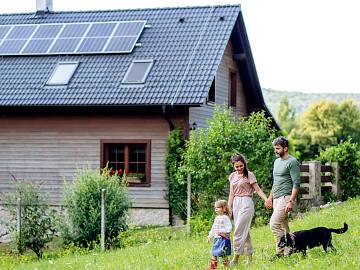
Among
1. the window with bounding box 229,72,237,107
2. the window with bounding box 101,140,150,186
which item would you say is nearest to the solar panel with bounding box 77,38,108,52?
the window with bounding box 101,140,150,186

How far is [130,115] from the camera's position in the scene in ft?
86.4

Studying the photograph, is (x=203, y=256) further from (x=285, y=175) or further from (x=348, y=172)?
(x=348, y=172)

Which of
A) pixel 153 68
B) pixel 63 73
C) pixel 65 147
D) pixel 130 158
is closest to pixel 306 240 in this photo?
pixel 130 158

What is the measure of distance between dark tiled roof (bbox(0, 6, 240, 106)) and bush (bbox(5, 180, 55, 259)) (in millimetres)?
7193

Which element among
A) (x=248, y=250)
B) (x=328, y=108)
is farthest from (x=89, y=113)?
(x=328, y=108)

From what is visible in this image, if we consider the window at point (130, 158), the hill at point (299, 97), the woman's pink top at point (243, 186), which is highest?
the hill at point (299, 97)

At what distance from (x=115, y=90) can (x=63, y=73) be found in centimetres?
222

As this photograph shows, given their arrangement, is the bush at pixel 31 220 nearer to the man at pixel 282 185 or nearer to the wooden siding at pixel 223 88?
the man at pixel 282 185

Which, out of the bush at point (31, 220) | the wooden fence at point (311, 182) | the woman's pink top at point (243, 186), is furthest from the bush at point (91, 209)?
the woman's pink top at point (243, 186)

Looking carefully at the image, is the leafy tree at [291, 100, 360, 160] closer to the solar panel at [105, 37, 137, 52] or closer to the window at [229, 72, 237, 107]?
the window at [229, 72, 237, 107]

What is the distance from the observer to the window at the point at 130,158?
26172 millimetres

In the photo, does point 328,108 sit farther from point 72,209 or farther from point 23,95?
point 72,209

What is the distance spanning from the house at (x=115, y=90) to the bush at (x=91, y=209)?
643 centimetres

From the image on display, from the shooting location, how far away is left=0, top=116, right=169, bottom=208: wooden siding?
26.1m
